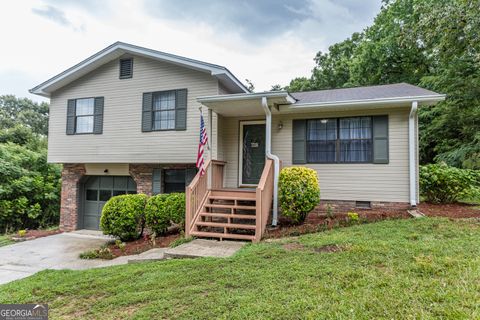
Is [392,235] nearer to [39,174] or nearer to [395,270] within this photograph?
[395,270]

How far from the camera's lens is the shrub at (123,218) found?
7.43 m

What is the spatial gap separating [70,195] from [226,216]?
7274mm

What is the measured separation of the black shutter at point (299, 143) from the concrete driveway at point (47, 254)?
5.31 meters

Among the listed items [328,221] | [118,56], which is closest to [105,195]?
[118,56]

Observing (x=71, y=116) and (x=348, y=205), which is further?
(x=71, y=116)

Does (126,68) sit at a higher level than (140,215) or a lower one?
higher

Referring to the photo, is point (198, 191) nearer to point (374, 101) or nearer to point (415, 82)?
point (374, 101)

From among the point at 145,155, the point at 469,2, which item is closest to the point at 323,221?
the point at 145,155

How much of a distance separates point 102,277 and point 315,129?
6113mm

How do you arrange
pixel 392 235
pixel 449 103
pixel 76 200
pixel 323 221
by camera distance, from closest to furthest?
pixel 392 235
pixel 323 221
pixel 76 200
pixel 449 103

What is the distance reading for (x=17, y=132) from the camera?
51.8 feet

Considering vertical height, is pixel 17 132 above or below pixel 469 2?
below

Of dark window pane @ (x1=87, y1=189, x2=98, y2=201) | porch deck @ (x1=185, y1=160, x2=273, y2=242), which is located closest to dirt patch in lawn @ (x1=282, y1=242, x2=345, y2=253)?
porch deck @ (x1=185, y1=160, x2=273, y2=242)

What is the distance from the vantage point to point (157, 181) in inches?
364
